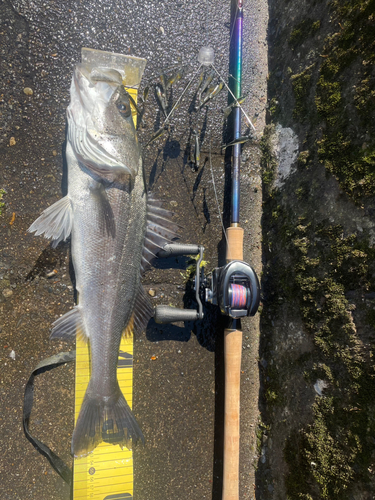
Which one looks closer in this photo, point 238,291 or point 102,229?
point 102,229

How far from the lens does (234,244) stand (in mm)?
2367

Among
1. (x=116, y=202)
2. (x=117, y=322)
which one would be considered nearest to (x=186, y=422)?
(x=117, y=322)

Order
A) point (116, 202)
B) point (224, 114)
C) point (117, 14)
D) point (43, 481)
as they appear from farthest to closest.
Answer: point (224, 114) < point (117, 14) < point (43, 481) < point (116, 202)

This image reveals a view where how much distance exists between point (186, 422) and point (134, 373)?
0.67 meters

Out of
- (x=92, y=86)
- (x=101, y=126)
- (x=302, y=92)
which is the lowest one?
(x=101, y=126)

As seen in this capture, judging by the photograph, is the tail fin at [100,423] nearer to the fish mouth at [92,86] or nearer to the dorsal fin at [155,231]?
the dorsal fin at [155,231]

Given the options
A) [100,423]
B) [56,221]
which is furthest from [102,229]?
[100,423]

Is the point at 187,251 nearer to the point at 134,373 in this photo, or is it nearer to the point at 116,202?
the point at 116,202

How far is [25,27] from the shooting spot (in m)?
2.33

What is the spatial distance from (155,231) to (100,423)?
1.59 metres

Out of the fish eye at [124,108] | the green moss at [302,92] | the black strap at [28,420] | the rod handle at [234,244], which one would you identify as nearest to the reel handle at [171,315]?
the rod handle at [234,244]

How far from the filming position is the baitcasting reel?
2.15 metres

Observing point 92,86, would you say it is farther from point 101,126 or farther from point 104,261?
point 104,261

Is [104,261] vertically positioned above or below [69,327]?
above
